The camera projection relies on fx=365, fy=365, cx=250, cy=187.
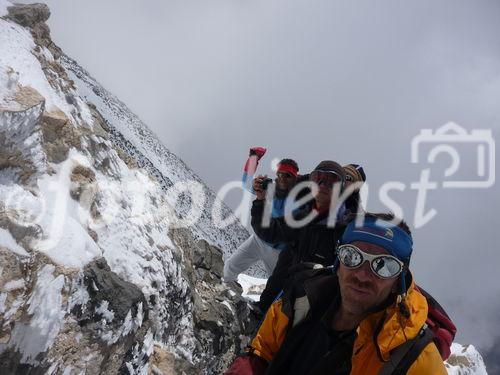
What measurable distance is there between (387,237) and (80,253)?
328 centimetres

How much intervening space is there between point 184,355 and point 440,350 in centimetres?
399

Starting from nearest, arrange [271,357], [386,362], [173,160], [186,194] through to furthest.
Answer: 1. [386,362]
2. [271,357]
3. [186,194]
4. [173,160]

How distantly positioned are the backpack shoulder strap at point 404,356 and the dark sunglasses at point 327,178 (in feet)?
8.66

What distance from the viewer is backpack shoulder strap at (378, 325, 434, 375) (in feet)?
7.31

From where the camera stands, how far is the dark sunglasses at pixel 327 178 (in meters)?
4.73

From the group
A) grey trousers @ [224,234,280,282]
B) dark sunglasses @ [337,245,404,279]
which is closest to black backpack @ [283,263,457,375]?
dark sunglasses @ [337,245,404,279]

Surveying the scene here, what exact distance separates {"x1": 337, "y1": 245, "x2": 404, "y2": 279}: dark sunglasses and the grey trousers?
3.63 m

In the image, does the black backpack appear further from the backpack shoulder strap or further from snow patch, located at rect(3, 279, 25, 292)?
snow patch, located at rect(3, 279, 25, 292)

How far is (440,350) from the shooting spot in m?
2.55

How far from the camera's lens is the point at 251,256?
7078 millimetres

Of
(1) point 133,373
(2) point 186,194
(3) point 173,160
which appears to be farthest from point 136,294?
(3) point 173,160

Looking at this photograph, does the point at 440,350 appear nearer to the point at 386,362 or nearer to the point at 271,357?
the point at 386,362

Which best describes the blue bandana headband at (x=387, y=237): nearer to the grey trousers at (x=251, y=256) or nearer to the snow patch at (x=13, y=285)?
the snow patch at (x=13, y=285)

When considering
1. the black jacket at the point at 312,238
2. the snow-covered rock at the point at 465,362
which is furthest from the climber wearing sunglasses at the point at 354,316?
the snow-covered rock at the point at 465,362
